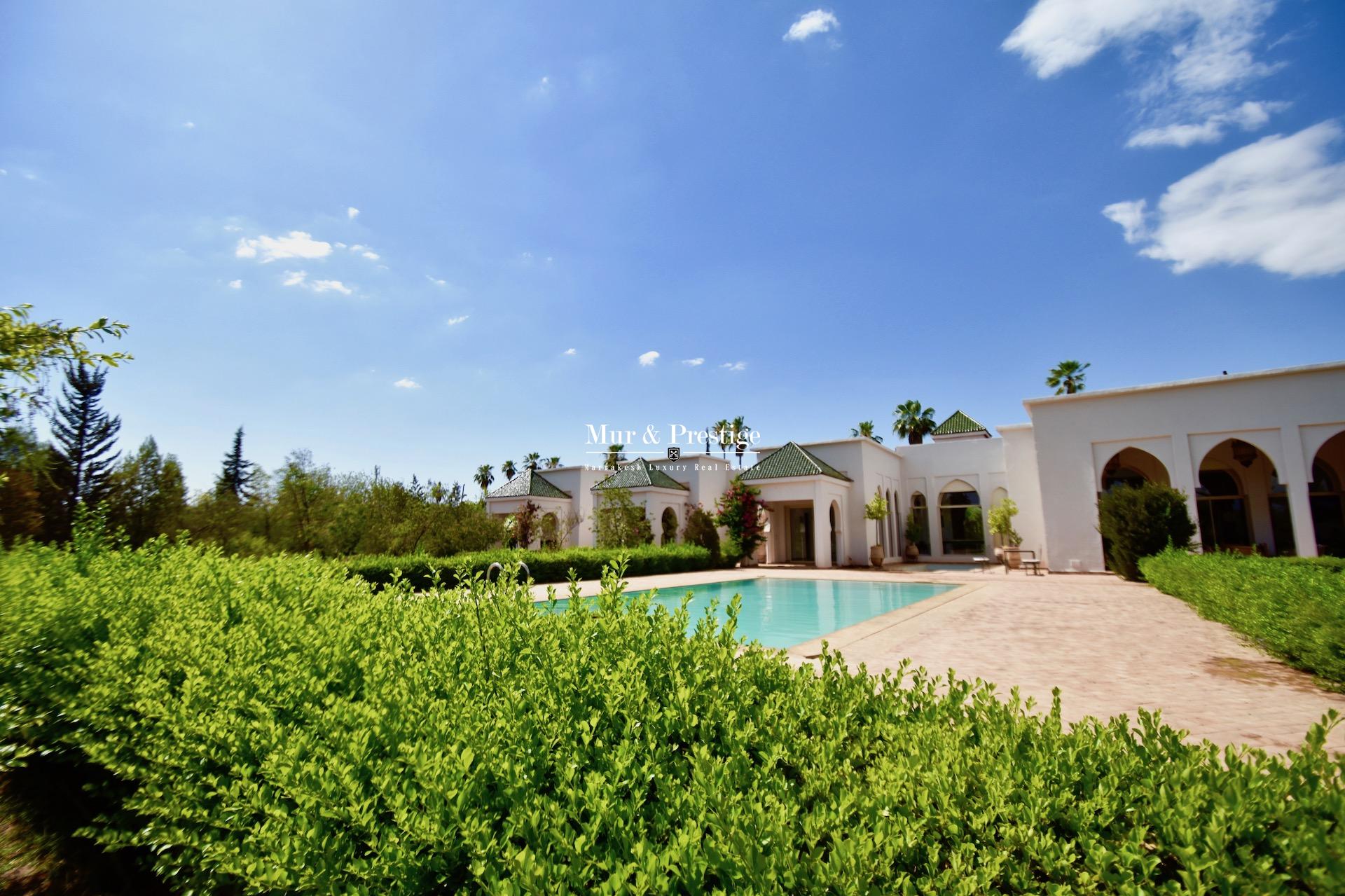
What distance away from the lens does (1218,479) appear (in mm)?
23297

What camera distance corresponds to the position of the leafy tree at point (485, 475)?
67.4 metres

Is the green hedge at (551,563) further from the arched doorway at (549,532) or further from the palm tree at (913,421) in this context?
the palm tree at (913,421)

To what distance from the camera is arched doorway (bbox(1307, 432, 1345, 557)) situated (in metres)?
20.6

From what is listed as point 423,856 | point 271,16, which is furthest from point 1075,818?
point 271,16

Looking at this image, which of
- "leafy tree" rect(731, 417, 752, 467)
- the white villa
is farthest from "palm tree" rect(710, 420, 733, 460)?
the white villa

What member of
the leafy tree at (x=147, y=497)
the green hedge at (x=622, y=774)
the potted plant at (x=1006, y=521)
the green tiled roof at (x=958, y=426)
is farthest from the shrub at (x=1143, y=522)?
the leafy tree at (x=147, y=497)

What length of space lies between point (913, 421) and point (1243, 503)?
1970 cm

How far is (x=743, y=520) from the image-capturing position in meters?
26.0

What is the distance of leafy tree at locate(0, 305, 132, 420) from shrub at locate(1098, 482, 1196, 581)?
20.9 m

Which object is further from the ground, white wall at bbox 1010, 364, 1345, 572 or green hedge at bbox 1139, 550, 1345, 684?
white wall at bbox 1010, 364, 1345, 572

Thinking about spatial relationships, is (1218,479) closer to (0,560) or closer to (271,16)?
(271,16)

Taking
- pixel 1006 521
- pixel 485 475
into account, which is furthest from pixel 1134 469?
pixel 485 475

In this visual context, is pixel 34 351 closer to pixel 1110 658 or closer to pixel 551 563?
pixel 1110 658

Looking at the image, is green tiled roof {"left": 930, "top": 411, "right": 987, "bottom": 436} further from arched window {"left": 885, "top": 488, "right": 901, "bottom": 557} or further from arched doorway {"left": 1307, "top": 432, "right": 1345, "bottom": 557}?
→ arched doorway {"left": 1307, "top": 432, "right": 1345, "bottom": 557}
